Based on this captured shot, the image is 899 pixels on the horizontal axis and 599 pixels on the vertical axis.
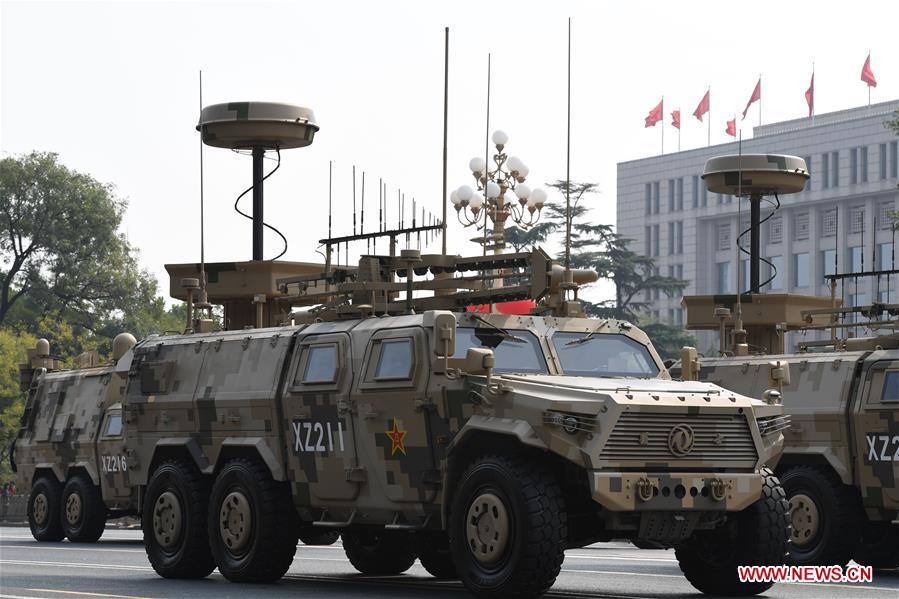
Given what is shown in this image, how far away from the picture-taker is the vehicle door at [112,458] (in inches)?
987

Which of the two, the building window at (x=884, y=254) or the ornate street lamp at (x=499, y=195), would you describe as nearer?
the ornate street lamp at (x=499, y=195)

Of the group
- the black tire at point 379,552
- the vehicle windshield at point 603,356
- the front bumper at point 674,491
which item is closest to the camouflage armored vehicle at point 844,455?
the vehicle windshield at point 603,356

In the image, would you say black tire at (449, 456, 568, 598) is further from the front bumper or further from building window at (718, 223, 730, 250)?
building window at (718, 223, 730, 250)

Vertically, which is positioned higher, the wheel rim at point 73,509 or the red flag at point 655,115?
the red flag at point 655,115

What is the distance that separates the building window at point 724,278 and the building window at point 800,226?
6125mm

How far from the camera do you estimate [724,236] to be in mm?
120938

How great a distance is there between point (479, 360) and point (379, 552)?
169 inches

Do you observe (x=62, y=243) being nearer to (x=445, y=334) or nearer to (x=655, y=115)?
(x=655, y=115)

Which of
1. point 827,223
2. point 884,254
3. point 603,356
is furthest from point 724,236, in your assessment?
point 603,356

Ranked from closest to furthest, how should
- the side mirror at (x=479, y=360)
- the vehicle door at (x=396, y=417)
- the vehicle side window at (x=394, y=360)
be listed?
the side mirror at (x=479, y=360) → the vehicle door at (x=396, y=417) → the vehicle side window at (x=394, y=360)

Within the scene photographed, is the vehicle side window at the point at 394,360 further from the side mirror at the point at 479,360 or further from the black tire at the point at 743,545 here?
the black tire at the point at 743,545

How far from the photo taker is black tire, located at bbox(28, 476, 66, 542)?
87.6 ft

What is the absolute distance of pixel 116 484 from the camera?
2525 cm

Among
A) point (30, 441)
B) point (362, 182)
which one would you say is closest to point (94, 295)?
point (30, 441)
